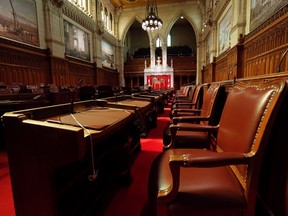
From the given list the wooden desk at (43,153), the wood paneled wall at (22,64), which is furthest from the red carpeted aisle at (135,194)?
the wood paneled wall at (22,64)

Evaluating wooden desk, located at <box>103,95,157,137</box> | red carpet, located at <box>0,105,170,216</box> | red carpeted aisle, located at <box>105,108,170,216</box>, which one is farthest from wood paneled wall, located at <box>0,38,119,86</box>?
red carpeted aisle, located at <box>105,108,170,216</box>

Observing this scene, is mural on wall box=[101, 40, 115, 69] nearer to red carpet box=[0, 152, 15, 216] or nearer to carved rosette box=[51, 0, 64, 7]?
Result: carved rosette box=[51, 0, 64, 7]

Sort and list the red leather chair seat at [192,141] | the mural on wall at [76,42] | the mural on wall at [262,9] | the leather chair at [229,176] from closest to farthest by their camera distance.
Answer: the leather chair at [229,176] → the red leather chair seat at [192,141] → the mural on wall at [262,9] → the mural on wall at [76,42]

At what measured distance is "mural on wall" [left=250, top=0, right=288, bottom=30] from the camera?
4.53 m

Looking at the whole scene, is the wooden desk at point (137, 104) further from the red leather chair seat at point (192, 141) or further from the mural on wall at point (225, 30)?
the mural on wall at point (225, 30)

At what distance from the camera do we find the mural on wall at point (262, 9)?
453 cm

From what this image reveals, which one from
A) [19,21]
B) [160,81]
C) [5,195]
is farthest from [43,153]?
[160,81]

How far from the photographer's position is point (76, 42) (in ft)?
34.8

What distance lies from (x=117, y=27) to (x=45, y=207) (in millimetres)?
17687

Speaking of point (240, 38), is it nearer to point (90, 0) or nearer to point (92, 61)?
point (92, 61)

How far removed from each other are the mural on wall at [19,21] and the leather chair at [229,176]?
7.93 metres

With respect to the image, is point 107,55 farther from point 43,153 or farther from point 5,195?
point 43,153

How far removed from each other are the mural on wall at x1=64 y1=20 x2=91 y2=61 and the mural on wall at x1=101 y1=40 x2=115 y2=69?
7.57ft

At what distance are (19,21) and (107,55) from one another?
27.5ft
